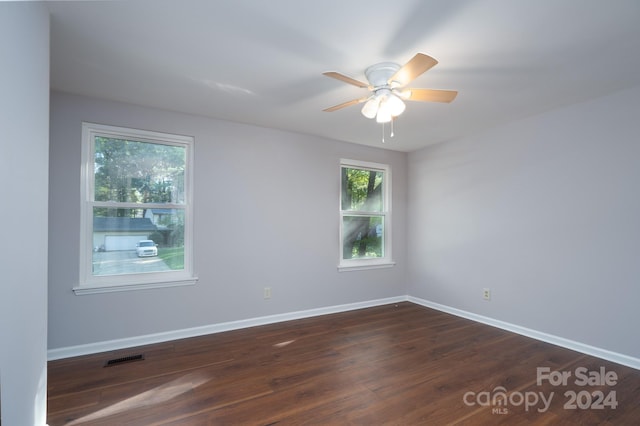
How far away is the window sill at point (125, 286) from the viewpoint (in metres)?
2.72

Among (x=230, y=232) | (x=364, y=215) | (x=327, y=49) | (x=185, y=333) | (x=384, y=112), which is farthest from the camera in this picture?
(x=364, y=215)

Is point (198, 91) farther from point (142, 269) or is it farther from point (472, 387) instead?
point (472, 387)

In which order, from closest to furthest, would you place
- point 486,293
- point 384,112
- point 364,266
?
point 384,112 < point 486,293 < point 364,266

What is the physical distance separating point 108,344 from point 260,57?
289 cm

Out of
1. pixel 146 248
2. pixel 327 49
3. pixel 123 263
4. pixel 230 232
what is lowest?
pixel 123 263

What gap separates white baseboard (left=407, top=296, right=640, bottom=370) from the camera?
2568mm

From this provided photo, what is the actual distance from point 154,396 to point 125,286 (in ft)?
3.99

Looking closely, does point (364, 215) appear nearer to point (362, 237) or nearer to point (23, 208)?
point (362, 237)

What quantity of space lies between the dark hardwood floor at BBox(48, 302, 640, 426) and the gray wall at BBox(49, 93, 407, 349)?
0.33m

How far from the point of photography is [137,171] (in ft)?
9.94

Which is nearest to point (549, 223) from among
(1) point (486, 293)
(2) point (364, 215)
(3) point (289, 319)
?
(1) point (486, 293)

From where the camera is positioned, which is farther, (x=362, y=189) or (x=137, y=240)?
(x=362, y=189)

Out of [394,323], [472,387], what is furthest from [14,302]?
[394,323]

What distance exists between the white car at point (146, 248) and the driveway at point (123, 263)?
41 millimetres
